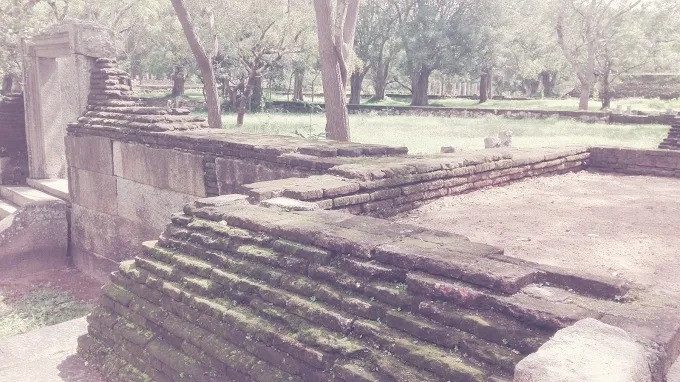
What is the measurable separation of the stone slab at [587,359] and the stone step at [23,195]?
8996 millimetres

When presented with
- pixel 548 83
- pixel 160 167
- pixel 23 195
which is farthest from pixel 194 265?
pixel 548 83

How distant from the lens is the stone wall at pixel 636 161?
301 inches

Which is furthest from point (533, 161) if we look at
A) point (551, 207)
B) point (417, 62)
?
point (417, 62)

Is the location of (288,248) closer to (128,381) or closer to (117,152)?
(128,381)

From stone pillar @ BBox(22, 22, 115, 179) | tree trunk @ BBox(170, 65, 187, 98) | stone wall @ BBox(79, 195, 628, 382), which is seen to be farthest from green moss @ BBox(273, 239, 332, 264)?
tree trunk @ BBox(170, 65, 187, 98)

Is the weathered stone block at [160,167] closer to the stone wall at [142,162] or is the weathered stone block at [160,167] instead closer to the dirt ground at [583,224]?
the stone wall at [142,162]

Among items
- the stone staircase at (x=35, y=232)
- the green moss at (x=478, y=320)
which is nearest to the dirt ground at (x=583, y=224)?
the green moss at (x=478, y=320)

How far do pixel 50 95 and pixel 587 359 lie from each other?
11677mm

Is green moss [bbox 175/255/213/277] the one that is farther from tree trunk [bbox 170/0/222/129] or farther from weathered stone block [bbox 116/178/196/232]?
tree trunk [bbox 170/0/222/129]

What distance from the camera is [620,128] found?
18.0 m

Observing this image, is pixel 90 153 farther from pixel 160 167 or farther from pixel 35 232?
pixel 160 167

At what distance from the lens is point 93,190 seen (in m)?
8.89

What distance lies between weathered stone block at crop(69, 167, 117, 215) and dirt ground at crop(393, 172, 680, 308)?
5.17 meters

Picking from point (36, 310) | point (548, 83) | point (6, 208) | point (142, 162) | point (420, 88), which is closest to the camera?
point (36, 310)
